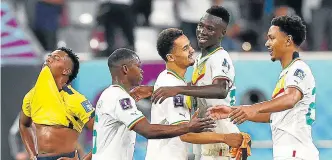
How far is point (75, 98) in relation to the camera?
36.7 ft

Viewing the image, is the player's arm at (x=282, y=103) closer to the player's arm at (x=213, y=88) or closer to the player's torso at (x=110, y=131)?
the player's arm at (x=213, y=88)

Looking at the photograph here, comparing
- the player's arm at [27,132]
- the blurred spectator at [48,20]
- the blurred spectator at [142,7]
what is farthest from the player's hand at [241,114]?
the blurred spectator at [142,7]

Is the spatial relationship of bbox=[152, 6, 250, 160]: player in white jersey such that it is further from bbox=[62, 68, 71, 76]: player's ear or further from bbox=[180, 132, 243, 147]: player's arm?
bbox=[62, 68, 71, 76]: player's ear

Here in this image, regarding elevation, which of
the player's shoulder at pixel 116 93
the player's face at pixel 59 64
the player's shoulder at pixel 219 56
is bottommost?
the player's shoulder at pixel 116 93

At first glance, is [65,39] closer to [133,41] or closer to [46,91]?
[133,41]

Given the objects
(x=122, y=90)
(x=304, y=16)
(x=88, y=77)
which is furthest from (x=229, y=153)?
(x=304, y=16)

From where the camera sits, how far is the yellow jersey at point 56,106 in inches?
436

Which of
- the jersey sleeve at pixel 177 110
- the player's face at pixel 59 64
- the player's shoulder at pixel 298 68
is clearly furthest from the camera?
the player's face at pixel 59 64

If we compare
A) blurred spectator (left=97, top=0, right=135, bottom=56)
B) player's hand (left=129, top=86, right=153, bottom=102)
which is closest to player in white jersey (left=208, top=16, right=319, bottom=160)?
player's hand (left=129, top=86, right=153, bottom=102)

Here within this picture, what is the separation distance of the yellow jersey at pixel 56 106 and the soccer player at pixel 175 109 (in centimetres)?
74

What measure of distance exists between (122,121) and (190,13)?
7099 mm

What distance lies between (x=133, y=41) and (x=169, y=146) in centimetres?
612

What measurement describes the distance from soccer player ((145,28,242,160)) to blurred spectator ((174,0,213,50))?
19.3 ft

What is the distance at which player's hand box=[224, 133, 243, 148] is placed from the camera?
417 inches
